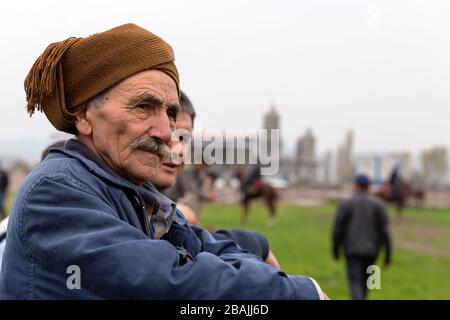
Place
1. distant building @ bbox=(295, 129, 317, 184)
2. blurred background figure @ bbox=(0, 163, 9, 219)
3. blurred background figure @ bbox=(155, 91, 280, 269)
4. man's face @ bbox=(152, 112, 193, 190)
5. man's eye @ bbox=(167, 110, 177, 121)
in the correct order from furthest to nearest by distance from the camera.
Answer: distant building @ bbox=(295, 129, 317, 184)
blurred background figure @ bbox=(0, 163, 9, 219)
man's face @ bbox=(152, 112, 193, 190)
blurred background figure @ bbox=(155, 91, 280, 269)
man's eye @ bbox=(167, 110, 177, 121)

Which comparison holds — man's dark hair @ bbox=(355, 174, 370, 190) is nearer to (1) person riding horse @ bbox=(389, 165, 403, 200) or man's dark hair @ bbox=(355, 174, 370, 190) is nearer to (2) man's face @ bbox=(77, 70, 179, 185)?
(2) man's face @ bbox=(77, 70, 179, 185)

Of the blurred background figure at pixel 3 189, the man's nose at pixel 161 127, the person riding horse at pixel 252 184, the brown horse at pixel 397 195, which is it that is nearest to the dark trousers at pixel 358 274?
the man's nose at pixel 161 127

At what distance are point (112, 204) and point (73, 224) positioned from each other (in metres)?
0.16

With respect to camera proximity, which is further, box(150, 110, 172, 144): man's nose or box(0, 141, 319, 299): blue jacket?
box(150, 110, 172, 144): man's nose

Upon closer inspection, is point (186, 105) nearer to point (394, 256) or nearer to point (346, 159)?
point (394, 256)

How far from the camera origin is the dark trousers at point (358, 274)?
7.33 meters

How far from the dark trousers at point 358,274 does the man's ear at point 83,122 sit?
619cm

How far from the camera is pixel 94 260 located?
1.20m

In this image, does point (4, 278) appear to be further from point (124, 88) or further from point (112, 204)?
point (124, 88)

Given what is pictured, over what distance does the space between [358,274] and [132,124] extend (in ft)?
21.3

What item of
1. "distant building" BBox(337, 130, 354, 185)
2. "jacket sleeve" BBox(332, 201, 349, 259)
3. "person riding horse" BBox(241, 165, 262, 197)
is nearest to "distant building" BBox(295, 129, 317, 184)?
"distant building" BBox(337, 130, 354, 185)

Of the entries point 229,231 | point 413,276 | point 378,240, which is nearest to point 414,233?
point 413,276

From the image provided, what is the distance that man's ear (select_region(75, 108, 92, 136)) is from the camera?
154cm

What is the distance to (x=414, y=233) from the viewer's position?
17406mm
